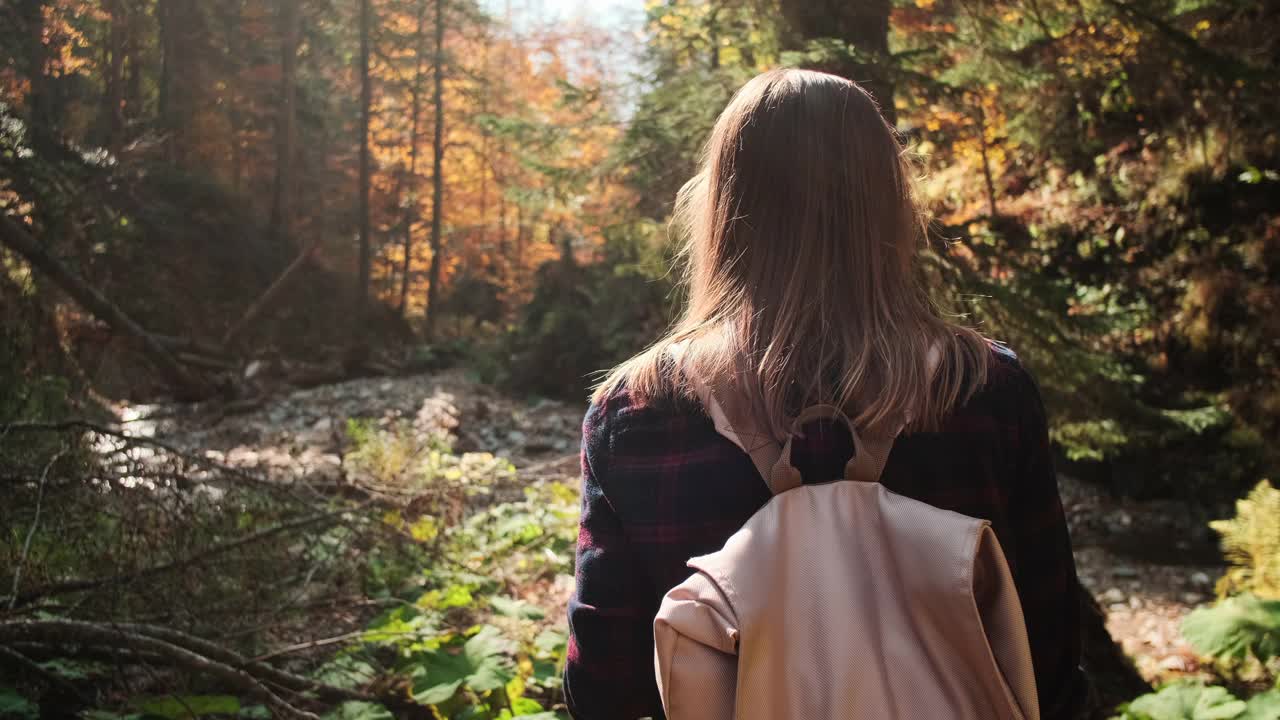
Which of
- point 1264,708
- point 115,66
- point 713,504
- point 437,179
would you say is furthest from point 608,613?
point 437,179

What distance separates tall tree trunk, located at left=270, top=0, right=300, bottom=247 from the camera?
56.8ft

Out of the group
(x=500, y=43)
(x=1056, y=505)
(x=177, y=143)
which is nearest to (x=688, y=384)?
(x=1056, y=505)

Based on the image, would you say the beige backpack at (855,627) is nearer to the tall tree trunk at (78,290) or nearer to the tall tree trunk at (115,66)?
the tall tree trunk at (78,290)

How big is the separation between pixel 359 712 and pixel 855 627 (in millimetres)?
2041

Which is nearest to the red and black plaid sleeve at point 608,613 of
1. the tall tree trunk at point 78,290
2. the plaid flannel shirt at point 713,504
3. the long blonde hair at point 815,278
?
the plaid flannel shirt at point 713,504

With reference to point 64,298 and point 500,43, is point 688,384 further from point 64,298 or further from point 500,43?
point 500,43

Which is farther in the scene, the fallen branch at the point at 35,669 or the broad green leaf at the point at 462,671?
the broad green leaf at the point at 462,671

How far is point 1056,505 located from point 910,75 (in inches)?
94.6

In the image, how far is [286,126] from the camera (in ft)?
59.9

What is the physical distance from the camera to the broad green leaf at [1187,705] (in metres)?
2.57

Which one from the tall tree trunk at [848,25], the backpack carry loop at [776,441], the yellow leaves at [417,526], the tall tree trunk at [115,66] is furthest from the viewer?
the tall tree trunk at [115,66]

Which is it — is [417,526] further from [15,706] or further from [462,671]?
[15,706]

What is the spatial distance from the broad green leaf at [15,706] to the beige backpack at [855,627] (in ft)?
6.77

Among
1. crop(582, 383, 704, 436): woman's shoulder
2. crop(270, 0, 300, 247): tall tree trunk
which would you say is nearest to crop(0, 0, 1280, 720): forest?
crop(582, 383, 704, 436): woman's shoulder
